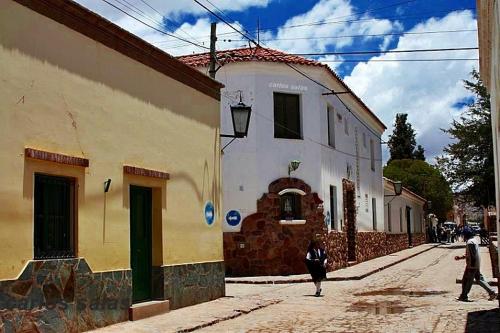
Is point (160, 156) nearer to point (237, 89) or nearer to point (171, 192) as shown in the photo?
point (171, 192)

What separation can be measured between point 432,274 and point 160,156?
1307 cm

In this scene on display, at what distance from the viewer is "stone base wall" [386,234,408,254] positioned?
115ft

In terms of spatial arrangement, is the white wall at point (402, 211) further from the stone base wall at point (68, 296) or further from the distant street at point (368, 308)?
the stone base wall at point (68, 296)

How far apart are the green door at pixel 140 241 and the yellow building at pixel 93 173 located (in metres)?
0.03

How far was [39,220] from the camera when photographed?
30.3ft

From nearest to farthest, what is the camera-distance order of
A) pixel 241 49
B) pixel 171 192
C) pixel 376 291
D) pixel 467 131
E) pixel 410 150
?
1. pixel 171 192
2. pixel 376 291
3. pixel 241 49
4. pixel 467 131
5. pixel 410 150

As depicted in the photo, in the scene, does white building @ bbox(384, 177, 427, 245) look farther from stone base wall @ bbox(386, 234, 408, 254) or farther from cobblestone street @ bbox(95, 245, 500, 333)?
cobblestone street @ bbox(95, 245, 500, 333)

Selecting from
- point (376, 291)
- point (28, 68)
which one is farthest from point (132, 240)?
point (376, 291)

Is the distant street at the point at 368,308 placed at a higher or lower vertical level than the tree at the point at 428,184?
lower

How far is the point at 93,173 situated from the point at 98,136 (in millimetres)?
614

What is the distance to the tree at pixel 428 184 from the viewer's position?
57.8m

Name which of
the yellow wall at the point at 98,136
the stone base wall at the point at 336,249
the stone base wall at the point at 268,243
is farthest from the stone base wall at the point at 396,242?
the yellow wall at the point at 98,136

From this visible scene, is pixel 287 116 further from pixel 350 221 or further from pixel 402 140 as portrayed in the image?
pixel 402 140

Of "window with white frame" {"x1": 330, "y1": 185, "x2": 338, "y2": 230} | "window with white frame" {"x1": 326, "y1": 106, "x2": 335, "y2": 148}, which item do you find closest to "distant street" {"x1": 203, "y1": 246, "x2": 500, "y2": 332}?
"window with white frame" {"x1": 330, "y1": 185, "x2": 338, "y2": 230}
